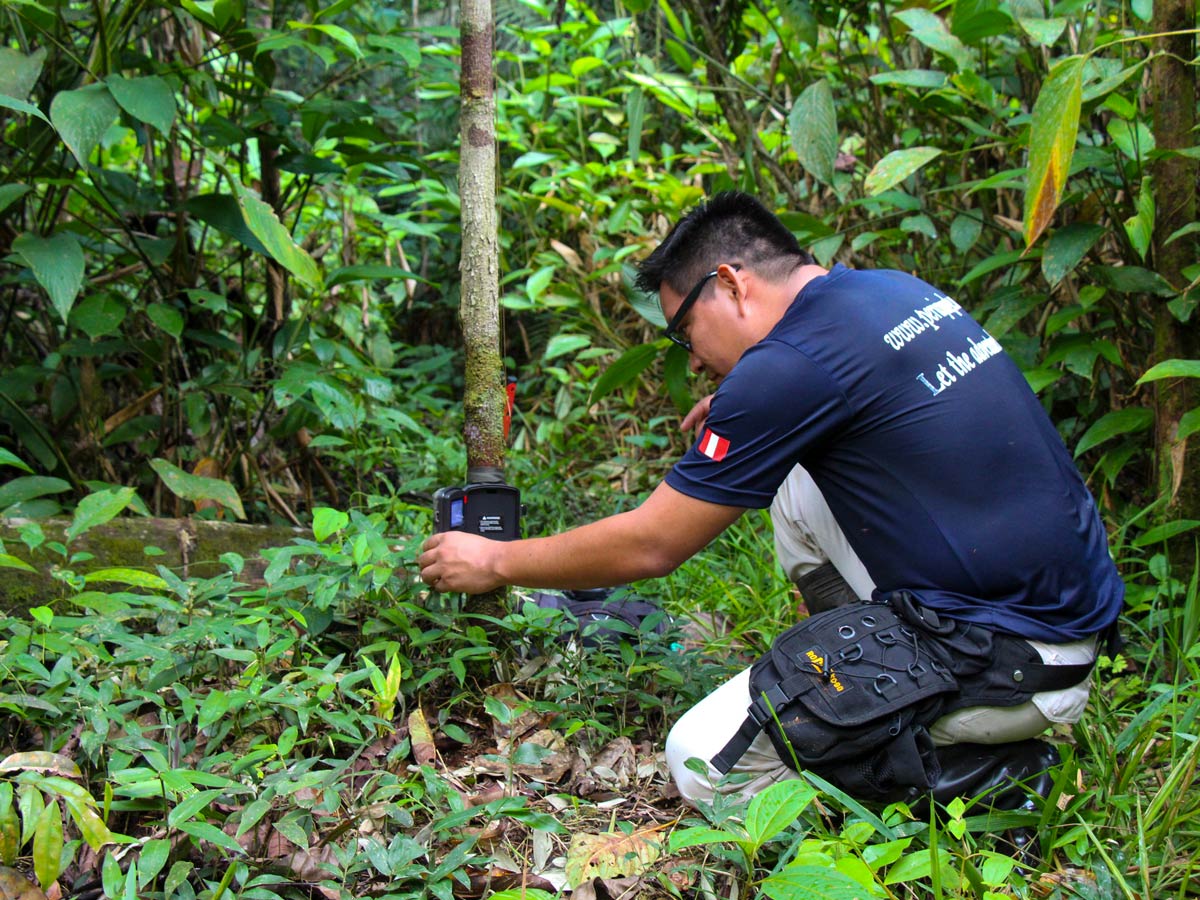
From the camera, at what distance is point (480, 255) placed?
2227 millimetres

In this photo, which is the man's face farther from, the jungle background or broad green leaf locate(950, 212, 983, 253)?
broad green leaf locate(950, 212, 983, 253)

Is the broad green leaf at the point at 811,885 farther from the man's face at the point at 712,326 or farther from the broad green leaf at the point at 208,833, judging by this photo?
the man's face at the point at 712,326

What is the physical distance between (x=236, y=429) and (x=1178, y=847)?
2.89m

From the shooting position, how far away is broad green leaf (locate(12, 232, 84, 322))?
96.8 inches

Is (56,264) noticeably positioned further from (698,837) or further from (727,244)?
(698,837)

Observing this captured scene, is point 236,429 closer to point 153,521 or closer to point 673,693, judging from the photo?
point 153,521

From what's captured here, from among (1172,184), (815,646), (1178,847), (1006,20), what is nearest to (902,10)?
(1006,20)

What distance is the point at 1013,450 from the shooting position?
1945 millimetres

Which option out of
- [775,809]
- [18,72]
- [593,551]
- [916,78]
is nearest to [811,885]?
[775,809]

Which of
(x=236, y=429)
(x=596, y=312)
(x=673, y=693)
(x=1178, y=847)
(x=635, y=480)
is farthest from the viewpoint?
(x=596, y=312)

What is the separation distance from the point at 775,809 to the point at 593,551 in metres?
0.61

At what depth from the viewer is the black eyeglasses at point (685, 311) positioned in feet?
7.20

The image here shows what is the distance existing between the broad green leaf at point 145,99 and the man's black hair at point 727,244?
3.77 feet

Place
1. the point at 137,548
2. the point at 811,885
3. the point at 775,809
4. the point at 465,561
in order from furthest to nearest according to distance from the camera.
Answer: the point at 137,548
the point at 465,561
the point at 775,809
the point at 811,885
